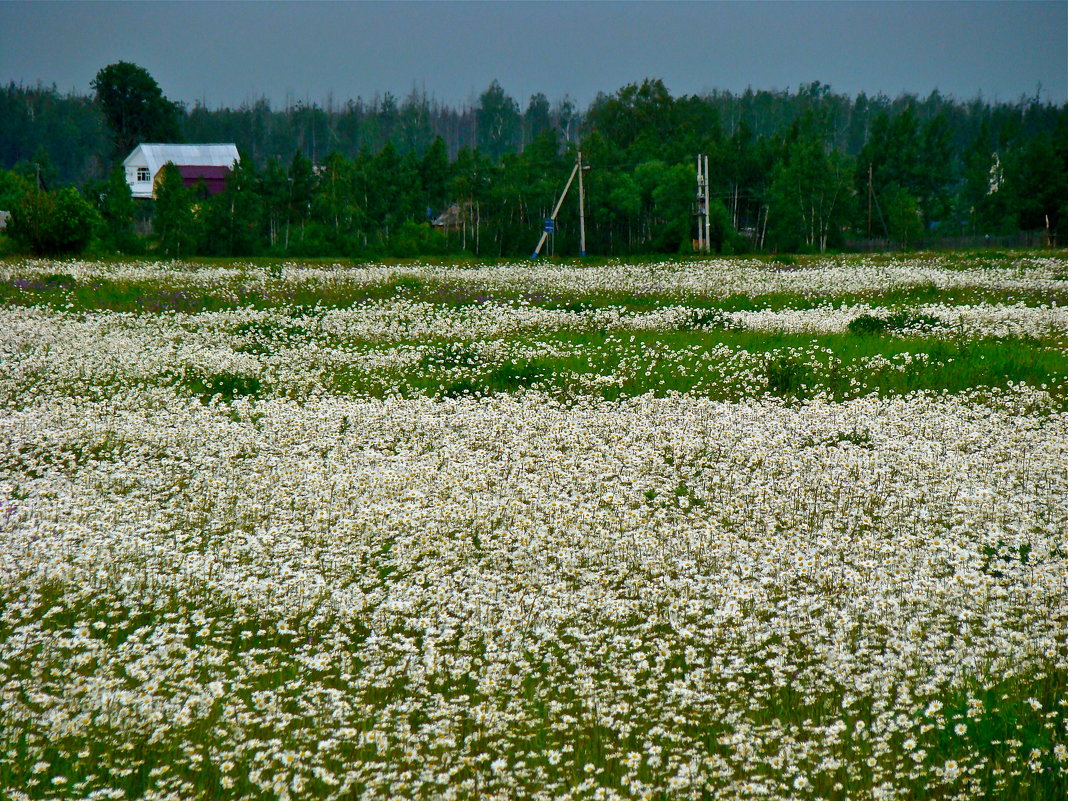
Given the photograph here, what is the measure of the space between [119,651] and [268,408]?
20.8ft

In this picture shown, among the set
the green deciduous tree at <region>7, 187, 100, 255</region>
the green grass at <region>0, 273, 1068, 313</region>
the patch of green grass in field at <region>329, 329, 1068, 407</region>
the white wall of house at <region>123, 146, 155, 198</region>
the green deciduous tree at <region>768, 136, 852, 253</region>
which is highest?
the white wall of house at <region>123, 146, 155, 198</region>

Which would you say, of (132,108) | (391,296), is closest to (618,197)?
(391,296)

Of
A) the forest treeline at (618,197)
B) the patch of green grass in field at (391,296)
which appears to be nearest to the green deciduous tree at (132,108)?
the forest treeline at (618,197)

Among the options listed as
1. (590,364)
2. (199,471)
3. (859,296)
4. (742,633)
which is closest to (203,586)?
(199,471)

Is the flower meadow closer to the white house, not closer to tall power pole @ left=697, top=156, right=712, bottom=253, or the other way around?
tall power pole @ left=697, top=156, right=712, bottom=253

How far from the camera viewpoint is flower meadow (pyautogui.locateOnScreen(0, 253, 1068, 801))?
13.8ft

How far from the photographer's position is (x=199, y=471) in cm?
870

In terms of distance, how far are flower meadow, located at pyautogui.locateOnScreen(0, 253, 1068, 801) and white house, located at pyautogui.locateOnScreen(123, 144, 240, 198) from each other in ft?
334

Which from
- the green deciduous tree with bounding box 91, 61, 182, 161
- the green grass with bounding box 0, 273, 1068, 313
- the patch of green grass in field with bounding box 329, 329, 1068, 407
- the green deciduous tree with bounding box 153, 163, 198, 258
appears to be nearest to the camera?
the patch of green grass in field with bounding box 329, 329, 1068, 407

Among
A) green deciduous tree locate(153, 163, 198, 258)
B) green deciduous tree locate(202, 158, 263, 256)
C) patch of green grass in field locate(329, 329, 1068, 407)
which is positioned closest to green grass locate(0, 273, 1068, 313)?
patch of green grass in field locate(329, 329, 1068, 407)

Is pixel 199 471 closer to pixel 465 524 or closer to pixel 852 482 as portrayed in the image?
pixel 465 524

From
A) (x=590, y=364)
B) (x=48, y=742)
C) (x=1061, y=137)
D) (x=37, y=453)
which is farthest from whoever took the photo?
(x=1061, y=137)

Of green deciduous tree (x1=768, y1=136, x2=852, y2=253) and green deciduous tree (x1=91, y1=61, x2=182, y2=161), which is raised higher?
green deciduous tree (x1=91, y1=61, x2=182, y2=161)

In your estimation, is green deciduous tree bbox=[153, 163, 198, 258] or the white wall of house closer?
green deciduous tree bbox=[153, 163, 198, 258]
